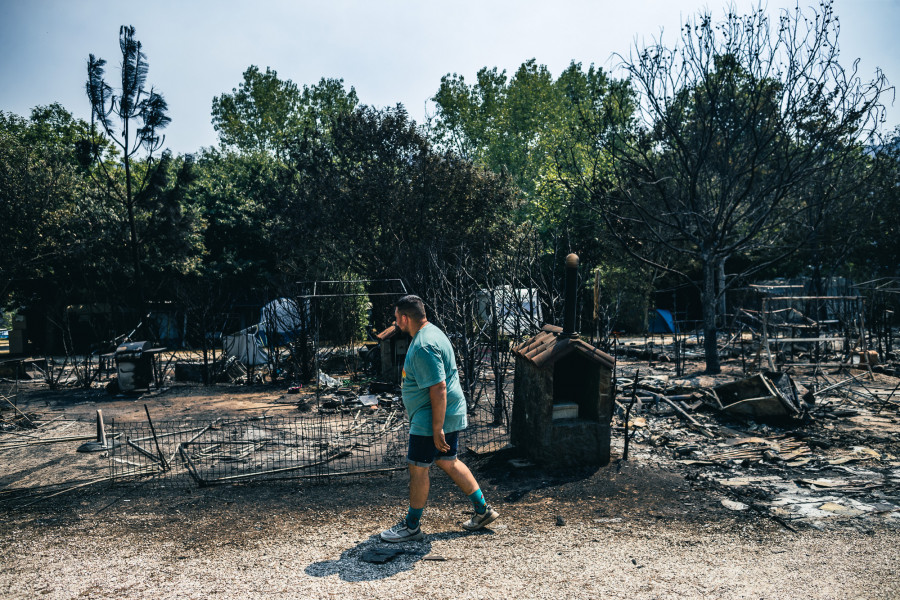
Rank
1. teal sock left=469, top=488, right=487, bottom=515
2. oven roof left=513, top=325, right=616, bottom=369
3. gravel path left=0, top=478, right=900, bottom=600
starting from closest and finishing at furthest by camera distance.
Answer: gravel path left=0, top=478, right=900, bottom=600, teal sock left=469, top=488, right=487, bottom=515, oven roof left=513, top=325, right=616, bottom=369

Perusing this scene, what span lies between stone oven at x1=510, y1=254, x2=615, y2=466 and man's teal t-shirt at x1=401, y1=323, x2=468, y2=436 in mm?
1790

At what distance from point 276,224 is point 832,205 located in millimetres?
19686

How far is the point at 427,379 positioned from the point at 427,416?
311mm

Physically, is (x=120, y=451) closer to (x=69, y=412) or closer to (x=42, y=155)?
(x=69, y=412)

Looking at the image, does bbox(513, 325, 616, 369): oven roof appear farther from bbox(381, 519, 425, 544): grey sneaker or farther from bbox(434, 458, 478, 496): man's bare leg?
bbox(381, 519, 425, 544): grey sneaker

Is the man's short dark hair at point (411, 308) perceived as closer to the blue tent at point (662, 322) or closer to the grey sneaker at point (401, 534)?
the grey sneaker at point (401, 534)

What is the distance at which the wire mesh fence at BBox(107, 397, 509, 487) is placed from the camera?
6.07 meters

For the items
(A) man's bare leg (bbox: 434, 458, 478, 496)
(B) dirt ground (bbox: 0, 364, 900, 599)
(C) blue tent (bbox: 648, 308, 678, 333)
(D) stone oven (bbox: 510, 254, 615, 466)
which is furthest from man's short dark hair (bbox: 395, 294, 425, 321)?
(C) blue tent (bbox: 648, 308, 678, 333)

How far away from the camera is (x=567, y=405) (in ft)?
20.7

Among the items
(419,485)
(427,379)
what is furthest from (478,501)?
(427,379)

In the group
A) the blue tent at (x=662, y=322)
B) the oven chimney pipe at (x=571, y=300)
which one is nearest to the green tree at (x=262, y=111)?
the blue tent at (x=662, y=322)

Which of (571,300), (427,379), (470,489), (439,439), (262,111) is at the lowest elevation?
(470,489)

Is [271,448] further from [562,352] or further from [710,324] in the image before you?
[710,324]

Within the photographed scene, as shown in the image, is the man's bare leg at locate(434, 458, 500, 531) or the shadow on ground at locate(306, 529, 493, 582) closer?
the shadow on ground at locate(306, 529, 493, 582)
